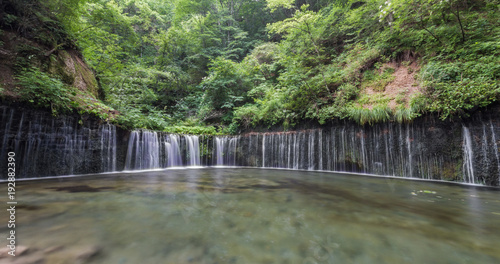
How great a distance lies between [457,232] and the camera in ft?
6.75

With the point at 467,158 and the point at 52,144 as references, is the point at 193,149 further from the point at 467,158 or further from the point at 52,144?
the point at 467,158

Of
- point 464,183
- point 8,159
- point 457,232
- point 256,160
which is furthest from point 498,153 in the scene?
point 8,159

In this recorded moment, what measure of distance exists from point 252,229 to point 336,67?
1062 centimetres

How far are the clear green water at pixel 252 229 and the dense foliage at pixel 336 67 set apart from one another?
13.6ft

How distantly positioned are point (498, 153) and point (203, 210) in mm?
7474

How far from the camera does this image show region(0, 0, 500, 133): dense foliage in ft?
19.3

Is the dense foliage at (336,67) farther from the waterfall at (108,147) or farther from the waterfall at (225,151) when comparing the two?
the waterfall at (225,151)

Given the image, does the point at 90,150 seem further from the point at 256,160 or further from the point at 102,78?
the point at 256,160

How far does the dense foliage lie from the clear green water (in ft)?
13.6

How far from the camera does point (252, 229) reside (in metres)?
2.07

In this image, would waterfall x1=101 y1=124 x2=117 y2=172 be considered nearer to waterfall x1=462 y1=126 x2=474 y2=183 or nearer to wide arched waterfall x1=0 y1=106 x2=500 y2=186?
wide arched waterfall x1=0 y1=106 x2=500 y2=186

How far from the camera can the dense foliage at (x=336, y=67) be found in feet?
19.3

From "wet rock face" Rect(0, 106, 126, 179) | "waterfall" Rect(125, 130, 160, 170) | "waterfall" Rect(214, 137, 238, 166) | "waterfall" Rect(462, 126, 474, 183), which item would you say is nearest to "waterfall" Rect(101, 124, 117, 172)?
"wet rock face" Rect(0, 106, 126, 179)

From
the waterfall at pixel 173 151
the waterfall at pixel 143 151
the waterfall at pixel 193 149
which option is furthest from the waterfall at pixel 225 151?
the waterfall at pixel 143 151
